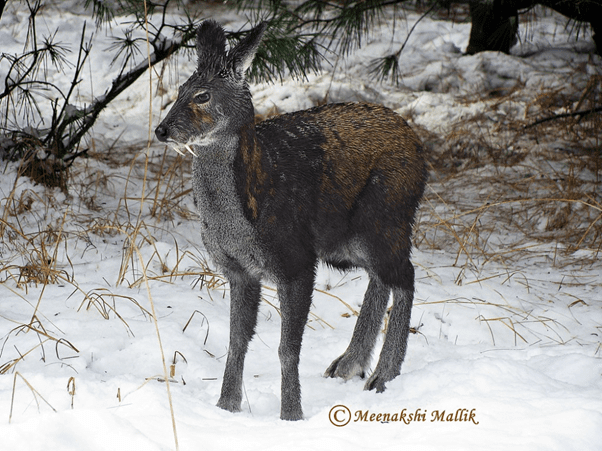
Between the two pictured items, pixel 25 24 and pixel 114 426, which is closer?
pixel 114 426

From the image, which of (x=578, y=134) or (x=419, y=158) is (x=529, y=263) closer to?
(x=419, y=158)

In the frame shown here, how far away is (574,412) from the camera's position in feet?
8.61

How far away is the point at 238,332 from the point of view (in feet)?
10.4

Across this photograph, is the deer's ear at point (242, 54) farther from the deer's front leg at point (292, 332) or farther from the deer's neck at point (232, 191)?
the deer's front leg at point (292, 332)

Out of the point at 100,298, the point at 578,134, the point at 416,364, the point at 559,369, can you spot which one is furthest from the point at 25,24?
the point at 559,369

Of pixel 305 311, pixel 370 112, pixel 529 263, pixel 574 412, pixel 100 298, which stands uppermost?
pixel 370 112

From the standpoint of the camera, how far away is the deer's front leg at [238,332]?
10.3 feet

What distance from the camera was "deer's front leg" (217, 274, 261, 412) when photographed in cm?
313

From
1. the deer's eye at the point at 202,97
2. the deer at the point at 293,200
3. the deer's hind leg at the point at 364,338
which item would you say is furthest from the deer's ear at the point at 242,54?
the deer's hind leg at the point at 364,338

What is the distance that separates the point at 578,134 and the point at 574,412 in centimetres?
578
